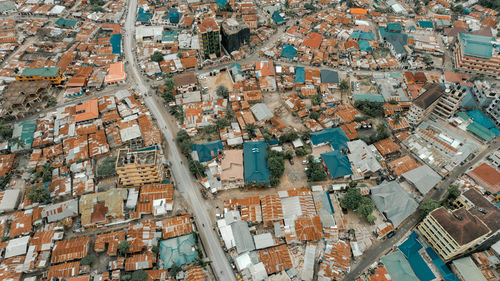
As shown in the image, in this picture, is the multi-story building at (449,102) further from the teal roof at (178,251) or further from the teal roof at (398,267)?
the teal roof at (178,251)

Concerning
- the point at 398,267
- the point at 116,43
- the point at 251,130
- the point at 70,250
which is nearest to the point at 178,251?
the point at 70,250

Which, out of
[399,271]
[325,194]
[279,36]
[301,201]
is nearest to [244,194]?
[301,201]

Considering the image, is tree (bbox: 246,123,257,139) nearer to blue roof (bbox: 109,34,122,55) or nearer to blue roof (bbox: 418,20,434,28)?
blue roof (bbox: 109,34,122,55)

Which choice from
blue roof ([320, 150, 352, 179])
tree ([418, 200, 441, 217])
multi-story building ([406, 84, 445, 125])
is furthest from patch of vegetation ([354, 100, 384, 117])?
tree ([418, 200, 441, 217])

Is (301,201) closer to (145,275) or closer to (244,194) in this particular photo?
(244,194)

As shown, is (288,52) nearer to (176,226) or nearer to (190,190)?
(190,190)

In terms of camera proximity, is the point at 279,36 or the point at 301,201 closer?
the point at 301,201
